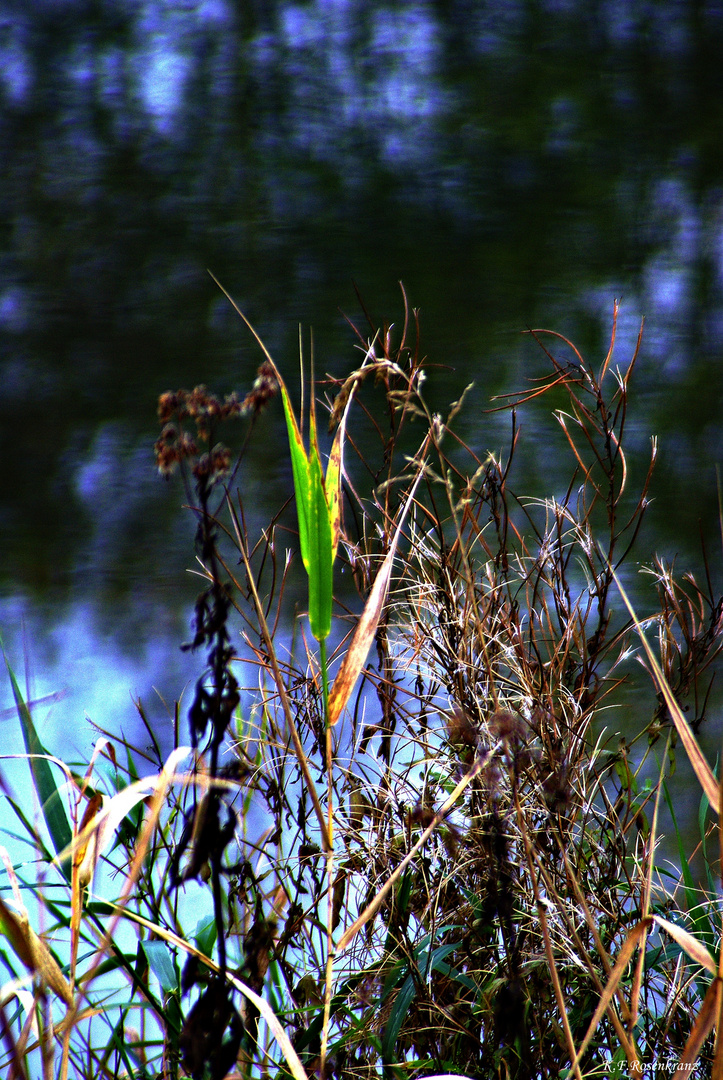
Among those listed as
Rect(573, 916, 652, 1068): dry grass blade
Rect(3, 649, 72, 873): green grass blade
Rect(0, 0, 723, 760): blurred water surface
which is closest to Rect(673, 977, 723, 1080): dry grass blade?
Rect(573, 916, 652, 1068): dry grass blade

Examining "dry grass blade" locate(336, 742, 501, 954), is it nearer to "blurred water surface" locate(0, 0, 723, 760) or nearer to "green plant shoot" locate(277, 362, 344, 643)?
"green plant shoot" locate(277, 362, 344, 643)

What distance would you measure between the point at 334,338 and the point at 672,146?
0.77 m

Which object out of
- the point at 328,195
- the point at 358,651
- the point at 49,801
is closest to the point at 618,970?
the point at 358,651

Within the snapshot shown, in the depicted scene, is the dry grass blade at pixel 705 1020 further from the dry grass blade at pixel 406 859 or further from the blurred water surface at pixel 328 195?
the blurred water surface at pixel 328 195

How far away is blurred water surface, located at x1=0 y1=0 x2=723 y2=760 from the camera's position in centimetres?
151

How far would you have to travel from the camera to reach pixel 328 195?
5.13ft

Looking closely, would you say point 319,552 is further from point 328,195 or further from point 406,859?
point 328,195

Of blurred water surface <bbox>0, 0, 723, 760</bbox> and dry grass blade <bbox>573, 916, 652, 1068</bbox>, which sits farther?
blurred water surface <bbox>0, 0, 723, 760</bbox>

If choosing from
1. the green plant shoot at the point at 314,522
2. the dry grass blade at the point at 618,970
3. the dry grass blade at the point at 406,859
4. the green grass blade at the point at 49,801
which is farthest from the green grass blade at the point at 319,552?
the green grass blade at the point at 49,801

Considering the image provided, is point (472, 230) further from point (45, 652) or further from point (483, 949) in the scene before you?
point (483, 949)

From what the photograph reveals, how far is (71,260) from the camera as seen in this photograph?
5.06 ft

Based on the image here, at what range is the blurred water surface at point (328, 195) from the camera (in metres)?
1.51

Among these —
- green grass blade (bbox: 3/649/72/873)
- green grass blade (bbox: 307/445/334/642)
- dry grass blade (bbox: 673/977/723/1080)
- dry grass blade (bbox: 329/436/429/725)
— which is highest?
green grass blade (bbox: 307/445/334/642)

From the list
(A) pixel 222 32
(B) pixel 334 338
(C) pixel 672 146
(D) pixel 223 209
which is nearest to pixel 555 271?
(C) pixel 672 146
